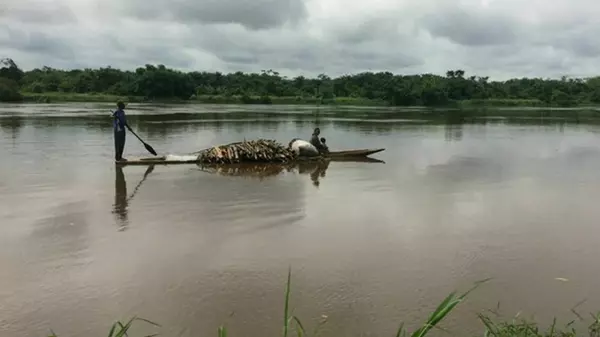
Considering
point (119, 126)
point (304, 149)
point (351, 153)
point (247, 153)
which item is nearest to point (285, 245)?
point (247, 153)

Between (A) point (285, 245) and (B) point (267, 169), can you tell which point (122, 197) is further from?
(B) point (267, 169)

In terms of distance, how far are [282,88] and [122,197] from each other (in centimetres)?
8156

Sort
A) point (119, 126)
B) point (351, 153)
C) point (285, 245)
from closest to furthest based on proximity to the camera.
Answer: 1. point (285, 245)
2. point (119, 126)
3. point (351, 153)

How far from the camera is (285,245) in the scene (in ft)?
28.0

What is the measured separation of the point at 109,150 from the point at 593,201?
14547mm

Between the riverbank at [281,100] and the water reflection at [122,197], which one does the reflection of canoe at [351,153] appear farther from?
the riverbank at [281,100]

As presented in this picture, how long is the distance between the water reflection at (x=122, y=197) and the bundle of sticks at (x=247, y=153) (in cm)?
166

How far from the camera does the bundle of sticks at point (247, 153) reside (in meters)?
16.7

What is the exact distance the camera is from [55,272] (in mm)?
7215

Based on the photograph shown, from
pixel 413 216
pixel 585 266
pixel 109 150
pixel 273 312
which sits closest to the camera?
pixel 273 312

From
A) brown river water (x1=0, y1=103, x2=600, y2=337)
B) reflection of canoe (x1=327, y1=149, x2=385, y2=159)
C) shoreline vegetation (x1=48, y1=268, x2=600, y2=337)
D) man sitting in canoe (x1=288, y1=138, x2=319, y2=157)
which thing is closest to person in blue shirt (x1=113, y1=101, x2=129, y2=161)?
brown river water (x1=0, y1=103, x2=600, y2=337)

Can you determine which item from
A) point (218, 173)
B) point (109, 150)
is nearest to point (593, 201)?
point (218, 173)

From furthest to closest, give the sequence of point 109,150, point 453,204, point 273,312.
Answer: point 109,150 → point 453,204 → point 273,312

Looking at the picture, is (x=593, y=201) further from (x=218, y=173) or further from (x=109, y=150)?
(x=109, y=150)
